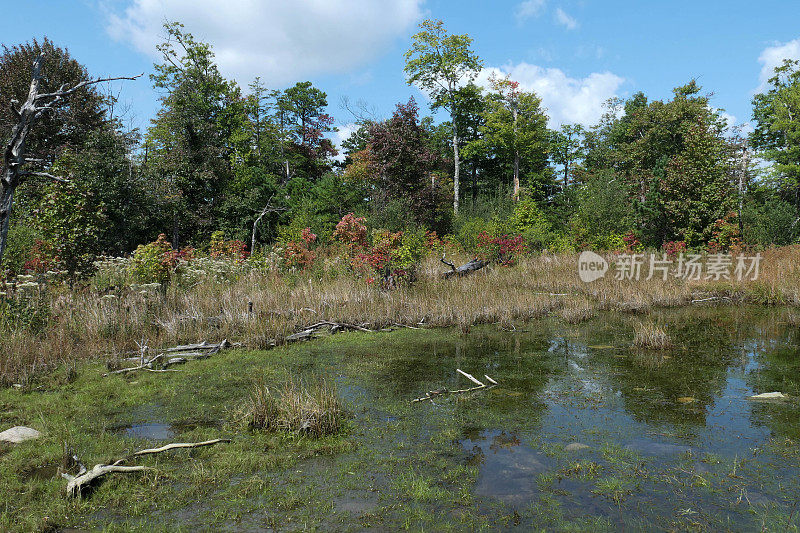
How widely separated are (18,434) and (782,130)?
1576 inches

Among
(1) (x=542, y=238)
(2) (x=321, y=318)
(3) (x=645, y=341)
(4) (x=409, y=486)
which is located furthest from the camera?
(1) (x=542, y=238)

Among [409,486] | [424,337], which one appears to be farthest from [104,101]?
[409,486]

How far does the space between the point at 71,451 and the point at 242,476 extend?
1.42 meters

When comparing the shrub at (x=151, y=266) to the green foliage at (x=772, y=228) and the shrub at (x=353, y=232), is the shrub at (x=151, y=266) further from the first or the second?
the green foliage at (x=772, y=228)

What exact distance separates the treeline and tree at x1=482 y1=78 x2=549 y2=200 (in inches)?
5.0

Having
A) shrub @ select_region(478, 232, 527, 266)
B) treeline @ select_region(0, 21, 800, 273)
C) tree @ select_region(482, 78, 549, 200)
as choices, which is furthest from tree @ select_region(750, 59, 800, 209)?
shrub @ select_region(478, 232, 527, 266)

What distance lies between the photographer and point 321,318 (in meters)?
9.38

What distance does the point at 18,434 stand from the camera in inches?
163

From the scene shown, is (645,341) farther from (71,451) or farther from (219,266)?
(219,266)

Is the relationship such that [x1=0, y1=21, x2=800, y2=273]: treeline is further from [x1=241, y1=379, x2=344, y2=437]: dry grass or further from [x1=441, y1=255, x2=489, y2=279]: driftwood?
[x1=241, y1=379, x2=344, y2=437]: dry grass

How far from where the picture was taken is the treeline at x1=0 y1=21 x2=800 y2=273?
17.4 meters

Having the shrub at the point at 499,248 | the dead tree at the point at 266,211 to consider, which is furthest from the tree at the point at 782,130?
the dead tree at the point at 266,211

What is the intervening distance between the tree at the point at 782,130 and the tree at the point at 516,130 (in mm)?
13731

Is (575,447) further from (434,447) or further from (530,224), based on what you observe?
(530,224)
